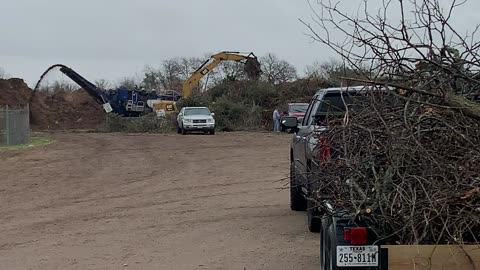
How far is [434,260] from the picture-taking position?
5062mm

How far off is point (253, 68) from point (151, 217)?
42.7 metres

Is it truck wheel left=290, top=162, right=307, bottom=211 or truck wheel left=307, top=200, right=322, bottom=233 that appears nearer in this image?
truck wheel left=307, top=200, right=322, bottom=233

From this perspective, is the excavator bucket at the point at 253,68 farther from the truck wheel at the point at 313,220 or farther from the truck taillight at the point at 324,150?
the truck taillight at the point at 324,150

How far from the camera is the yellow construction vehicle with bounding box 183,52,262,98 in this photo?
52.9 metres

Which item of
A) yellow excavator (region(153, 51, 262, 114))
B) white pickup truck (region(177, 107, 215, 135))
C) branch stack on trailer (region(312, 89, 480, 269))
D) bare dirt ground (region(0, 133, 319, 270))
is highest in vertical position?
yellow excavator (region(153, 51, 262, 114))

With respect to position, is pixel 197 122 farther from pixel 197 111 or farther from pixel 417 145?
pixel 417 145

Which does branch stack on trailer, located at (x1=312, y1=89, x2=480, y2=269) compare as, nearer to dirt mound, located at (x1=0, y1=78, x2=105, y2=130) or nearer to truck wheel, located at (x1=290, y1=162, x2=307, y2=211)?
truck wheel, located at (x1=290, y1=162, x2=307, y2=211)

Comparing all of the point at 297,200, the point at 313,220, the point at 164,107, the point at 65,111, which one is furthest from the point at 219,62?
the point at 313,220

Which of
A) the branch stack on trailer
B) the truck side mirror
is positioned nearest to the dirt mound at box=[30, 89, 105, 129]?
the truck side mirror

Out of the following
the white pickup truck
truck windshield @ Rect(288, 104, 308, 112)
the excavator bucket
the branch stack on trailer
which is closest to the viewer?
the branch stack on trailer

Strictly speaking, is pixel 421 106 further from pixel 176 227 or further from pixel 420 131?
pixel 176 227

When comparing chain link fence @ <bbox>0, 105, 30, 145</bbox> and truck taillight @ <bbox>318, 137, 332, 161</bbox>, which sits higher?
truck taillight @ <bbox>318, 137, 332, 161</bbox>

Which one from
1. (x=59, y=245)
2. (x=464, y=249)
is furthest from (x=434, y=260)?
(x=59, y=245)

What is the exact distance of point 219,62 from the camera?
54.4 meters
